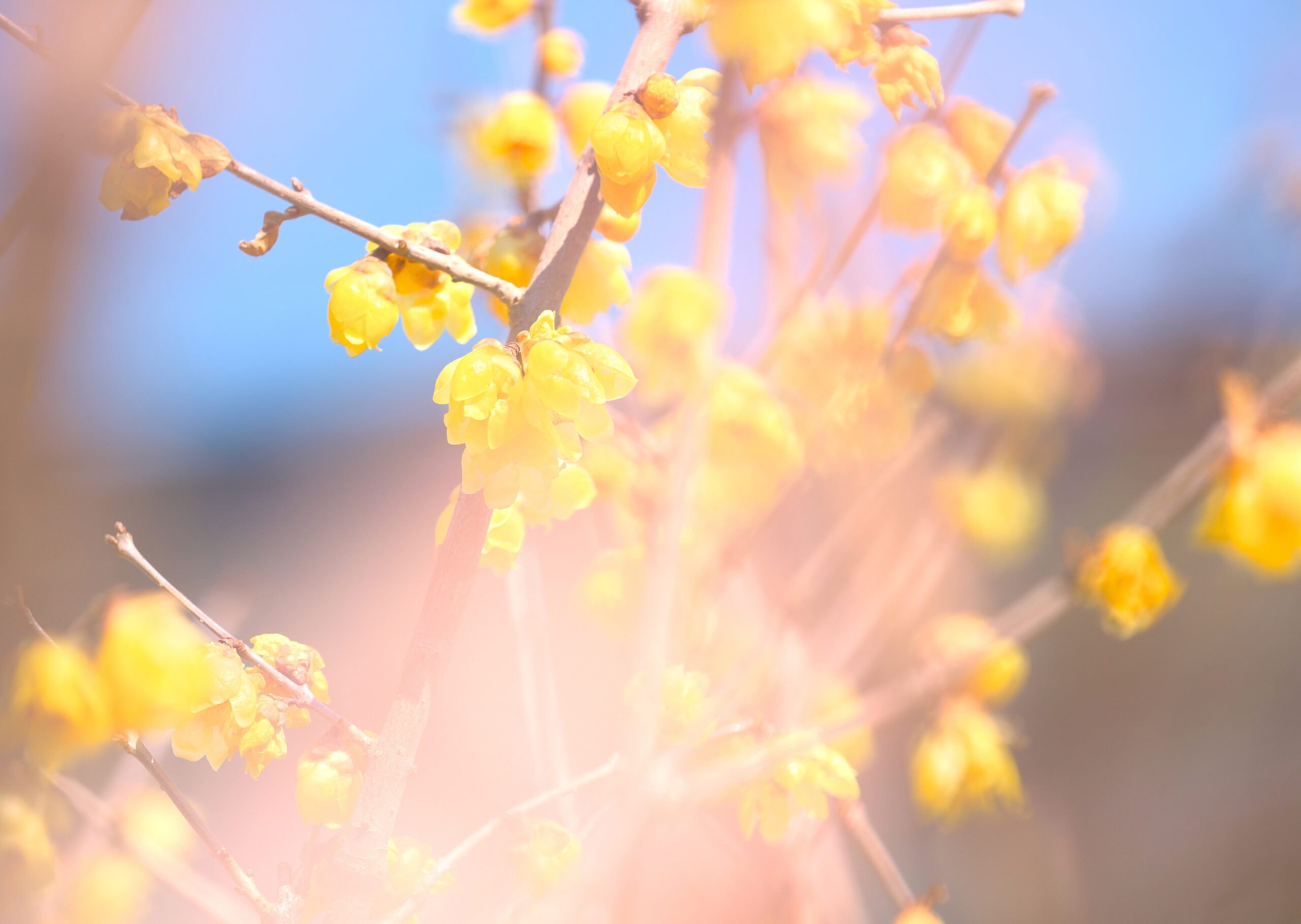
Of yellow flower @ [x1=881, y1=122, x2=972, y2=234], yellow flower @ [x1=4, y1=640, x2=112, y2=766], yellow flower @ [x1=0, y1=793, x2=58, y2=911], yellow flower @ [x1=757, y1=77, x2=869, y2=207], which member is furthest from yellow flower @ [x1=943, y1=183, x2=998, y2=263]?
yellow flower @ [x1=0, y1=793, x2=58, y2=911]

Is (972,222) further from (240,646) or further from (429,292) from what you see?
(240,646)

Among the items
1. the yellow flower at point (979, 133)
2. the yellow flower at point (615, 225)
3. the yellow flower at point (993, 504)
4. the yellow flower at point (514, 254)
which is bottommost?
the yellow flower at point (514, 254)

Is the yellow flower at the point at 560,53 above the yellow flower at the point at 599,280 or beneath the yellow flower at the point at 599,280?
above

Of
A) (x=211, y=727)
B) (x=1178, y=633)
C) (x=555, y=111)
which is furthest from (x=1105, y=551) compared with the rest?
(x=1178, y=633)

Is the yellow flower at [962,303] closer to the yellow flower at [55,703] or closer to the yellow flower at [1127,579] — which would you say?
the yellow flower at [1127,579]

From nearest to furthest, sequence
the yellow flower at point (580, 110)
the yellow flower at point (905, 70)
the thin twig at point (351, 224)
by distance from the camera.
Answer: the thin twig at point (351, 224), the yellow flower at point (905, 70), the yellow flower at point (580, 110)

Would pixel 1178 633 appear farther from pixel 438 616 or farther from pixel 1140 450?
pixel 438 616

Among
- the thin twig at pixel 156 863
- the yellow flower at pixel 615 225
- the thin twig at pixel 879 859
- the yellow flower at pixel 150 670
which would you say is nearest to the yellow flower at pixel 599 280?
the yellow flower at pixel 615 225

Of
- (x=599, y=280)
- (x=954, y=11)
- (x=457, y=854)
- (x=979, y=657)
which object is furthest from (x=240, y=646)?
(x=979, y=657)
